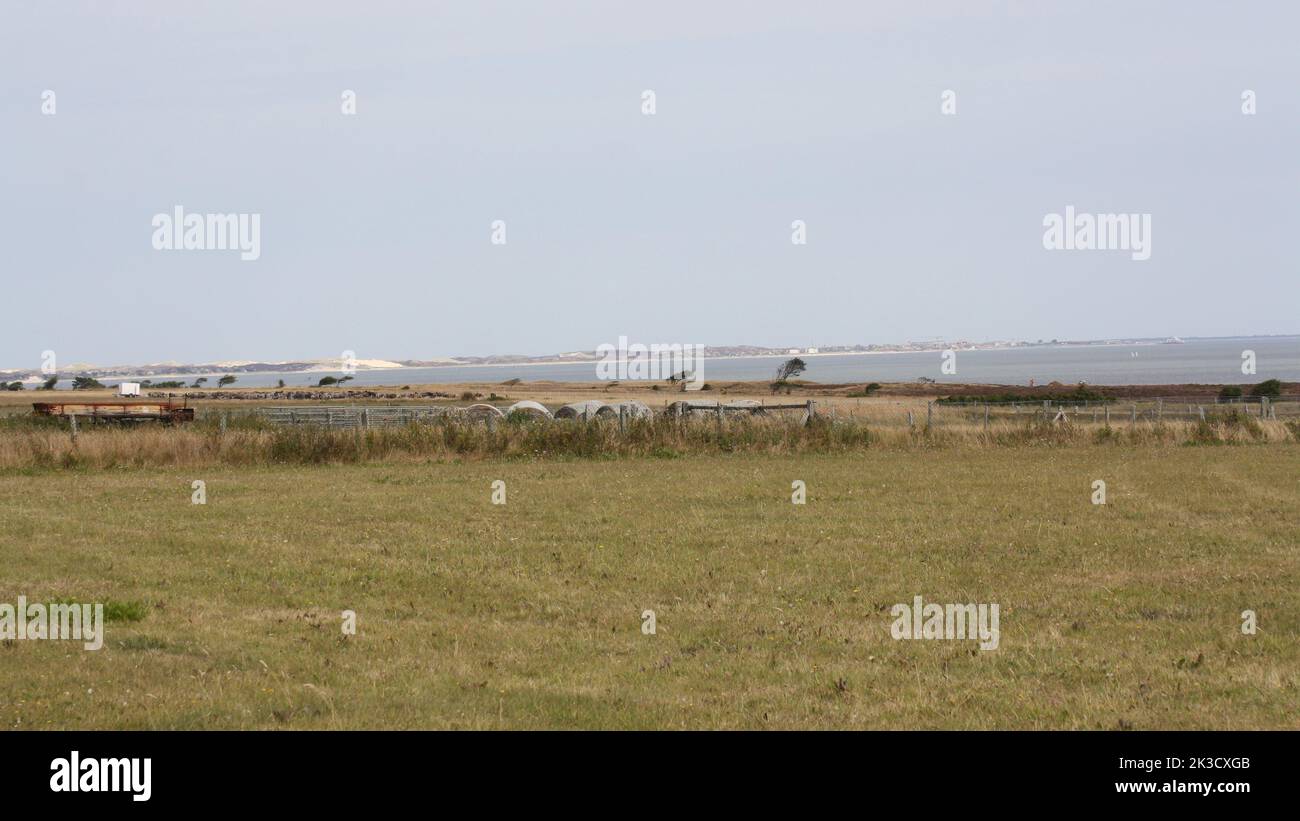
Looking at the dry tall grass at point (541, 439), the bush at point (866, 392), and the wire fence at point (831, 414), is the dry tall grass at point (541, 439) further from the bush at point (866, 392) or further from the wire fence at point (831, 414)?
the bush at point (866, 392)

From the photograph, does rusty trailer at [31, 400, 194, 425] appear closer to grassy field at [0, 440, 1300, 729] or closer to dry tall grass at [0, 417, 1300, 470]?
dry tall grass at [0, 417, 1300, 470]

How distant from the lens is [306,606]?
1230cm

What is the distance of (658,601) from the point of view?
1260 cm

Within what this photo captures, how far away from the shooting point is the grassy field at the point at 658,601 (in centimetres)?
851

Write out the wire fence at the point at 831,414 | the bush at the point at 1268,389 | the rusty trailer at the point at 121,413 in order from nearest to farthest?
the wire fence at the point at 831,414 < the rusty trailer at the point at 121,413 < the bush at the point at 1268,389

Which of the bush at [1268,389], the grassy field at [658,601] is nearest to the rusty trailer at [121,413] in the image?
the grassy field at [658,601]

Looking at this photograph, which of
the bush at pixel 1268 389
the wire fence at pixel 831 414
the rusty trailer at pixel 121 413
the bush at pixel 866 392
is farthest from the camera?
the bush at pixel 866 392

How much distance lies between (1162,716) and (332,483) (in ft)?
65.7

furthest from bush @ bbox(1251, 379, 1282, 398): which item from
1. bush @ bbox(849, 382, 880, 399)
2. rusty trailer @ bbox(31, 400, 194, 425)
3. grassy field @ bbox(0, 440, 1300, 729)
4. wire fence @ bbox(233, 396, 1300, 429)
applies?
rusty trailer @ bbox(31, 400, 194, 425)

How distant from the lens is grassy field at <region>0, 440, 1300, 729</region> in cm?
851
